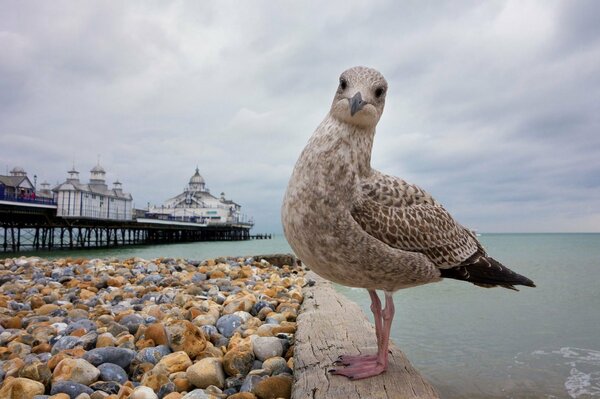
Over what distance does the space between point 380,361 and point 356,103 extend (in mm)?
1710

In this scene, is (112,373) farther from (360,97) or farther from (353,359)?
(360,97)

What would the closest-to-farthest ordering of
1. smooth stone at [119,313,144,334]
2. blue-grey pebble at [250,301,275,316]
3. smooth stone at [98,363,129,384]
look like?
smooth stone at [98,363,129,384] → smooth stone at [119,313,144,334] → blue-grey pebble at [250,301,275,316]

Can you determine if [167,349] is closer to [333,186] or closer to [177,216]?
[333,186]

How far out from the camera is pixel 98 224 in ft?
146

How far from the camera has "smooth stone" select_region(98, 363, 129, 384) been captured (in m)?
3.67

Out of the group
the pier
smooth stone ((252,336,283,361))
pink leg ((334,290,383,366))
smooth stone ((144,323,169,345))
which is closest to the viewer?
pink leg ((334,290,383,366))

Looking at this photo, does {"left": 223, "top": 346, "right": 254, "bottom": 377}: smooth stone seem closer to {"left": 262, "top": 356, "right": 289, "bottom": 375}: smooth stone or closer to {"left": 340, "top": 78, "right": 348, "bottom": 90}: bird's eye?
{"left": 262, "top": 356, "right": 289, "bottom": 375}: smooth stone

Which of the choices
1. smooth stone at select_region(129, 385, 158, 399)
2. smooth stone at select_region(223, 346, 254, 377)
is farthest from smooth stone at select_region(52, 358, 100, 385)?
smooth stone at select_region(223, 346, 254, 377)

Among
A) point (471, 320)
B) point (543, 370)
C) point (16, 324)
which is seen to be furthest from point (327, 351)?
point (471, 320)

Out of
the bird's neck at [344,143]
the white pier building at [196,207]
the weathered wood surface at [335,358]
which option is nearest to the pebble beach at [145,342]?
the weathered wood surface at [335,358]

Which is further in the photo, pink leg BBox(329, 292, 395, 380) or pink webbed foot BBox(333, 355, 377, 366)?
pink webbed foot BBox(333, 355, 377, 366)

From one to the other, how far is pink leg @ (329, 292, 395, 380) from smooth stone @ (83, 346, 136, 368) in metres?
1.94

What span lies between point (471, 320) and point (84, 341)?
8431mm

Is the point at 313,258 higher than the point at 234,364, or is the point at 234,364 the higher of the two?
the point at 313,258
